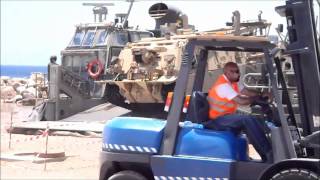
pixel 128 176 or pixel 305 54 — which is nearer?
pixel 305 54

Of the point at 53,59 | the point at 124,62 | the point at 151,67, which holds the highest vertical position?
the point at 53,59

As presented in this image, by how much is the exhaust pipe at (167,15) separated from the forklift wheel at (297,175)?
13442 millimetres

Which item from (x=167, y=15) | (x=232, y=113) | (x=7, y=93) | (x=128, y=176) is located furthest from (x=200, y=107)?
(x=7, y=93)

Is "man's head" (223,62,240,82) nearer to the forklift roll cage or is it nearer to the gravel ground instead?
the forklift roll cage

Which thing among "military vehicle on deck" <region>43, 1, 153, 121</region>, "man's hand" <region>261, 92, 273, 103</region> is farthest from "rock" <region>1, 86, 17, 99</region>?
"man's hand" <region>261, 92, 273, 103</region>

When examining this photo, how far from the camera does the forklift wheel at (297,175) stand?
573 centimetres

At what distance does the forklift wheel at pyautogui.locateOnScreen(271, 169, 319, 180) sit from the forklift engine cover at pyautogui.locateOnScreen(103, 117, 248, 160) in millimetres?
599

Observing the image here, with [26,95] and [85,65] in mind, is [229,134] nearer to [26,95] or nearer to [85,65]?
[85,65]

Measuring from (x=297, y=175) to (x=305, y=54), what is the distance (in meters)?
1.10

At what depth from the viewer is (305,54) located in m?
6.04

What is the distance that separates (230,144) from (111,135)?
128cm

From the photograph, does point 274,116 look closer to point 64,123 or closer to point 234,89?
point 234,89

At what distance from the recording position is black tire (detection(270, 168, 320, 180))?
226 inches

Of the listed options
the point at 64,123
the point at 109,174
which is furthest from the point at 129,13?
the point at 109,174
